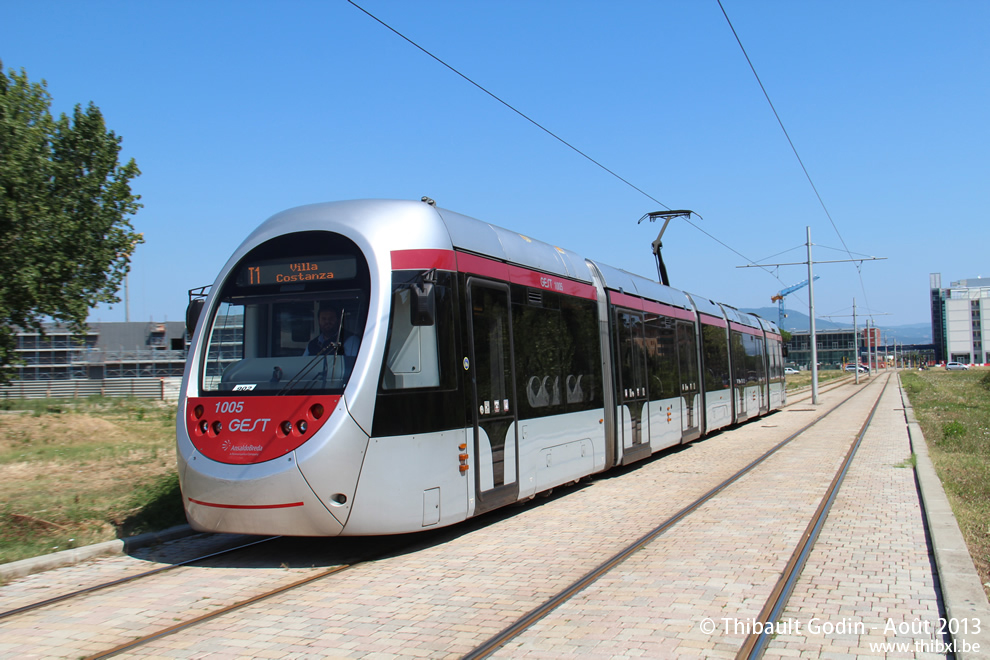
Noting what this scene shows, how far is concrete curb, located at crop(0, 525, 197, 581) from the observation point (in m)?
7.16

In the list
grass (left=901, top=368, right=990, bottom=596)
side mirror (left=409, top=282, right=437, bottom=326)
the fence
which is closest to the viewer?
side mirror (left=409, top=282, right=437, bottom=326)

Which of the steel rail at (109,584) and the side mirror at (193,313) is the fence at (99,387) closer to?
the side mirror at (193,313)

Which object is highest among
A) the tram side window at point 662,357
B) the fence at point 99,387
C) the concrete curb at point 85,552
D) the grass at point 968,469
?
the tram side window at point 662,357

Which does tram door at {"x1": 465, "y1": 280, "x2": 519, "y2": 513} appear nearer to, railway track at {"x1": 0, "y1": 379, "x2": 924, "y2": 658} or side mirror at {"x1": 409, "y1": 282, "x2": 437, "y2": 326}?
railway track at {"x1": 0, "y1": 379, "x2": 924, "y2": 658}

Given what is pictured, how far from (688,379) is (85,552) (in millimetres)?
13042

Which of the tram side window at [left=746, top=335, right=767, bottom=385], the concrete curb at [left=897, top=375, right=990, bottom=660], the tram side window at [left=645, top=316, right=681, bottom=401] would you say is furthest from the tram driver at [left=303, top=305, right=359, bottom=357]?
the tram side window at [left=746, top=335, right=767, bottom=385]

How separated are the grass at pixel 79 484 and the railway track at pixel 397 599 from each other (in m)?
2.18

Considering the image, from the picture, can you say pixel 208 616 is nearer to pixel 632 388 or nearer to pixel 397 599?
pixel 397 599

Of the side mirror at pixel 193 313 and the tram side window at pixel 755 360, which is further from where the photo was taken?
the tram side window at pixel 755 360

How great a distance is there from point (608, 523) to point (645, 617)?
3.78 meters

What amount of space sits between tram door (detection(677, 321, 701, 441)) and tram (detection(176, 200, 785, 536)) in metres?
7.60

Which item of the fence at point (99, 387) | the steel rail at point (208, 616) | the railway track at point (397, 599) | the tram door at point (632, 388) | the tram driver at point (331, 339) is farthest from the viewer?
the fence at point (99, 387)

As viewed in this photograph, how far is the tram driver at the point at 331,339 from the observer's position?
24.8ft

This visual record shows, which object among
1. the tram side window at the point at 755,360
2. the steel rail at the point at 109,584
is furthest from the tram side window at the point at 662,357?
the tram side window at the point at 755,360
